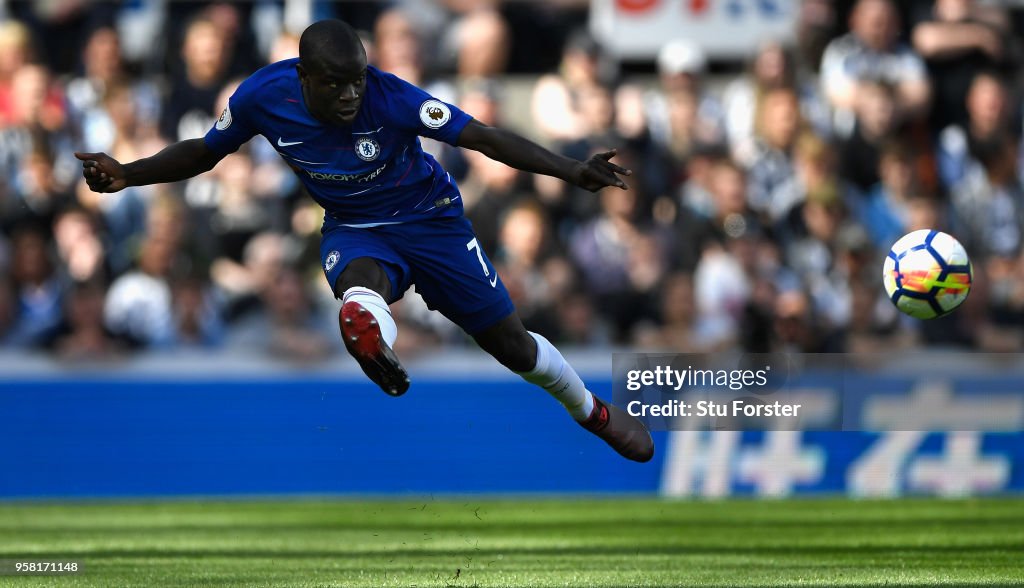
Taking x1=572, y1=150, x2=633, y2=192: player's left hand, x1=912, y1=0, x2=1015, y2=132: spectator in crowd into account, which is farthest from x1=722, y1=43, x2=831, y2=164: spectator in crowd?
x1=572, y1=150, x2=633, y2=192: player's left hand

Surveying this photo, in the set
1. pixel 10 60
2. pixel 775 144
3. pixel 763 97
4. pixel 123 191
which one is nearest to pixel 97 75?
pixel 10 60

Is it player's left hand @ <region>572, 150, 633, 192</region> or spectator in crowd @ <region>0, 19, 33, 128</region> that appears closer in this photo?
player's left hand @ <region>572, 150, 633, 192</region>

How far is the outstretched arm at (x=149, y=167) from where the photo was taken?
26.6ft

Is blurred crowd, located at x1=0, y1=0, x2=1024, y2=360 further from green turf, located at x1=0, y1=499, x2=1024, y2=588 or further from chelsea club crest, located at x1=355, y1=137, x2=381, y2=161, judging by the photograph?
chelsea club crest, located at x1=355, y1=137, x2=381, y2=161

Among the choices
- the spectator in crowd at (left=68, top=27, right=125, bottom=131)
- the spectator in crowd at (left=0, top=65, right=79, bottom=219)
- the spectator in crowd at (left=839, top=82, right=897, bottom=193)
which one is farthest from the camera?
the spectator in crowd at (left=839, top=82, right=897, bottom=193)

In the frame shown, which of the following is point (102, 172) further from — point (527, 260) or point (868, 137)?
point (868, 137)

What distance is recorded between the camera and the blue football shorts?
831 centimetres

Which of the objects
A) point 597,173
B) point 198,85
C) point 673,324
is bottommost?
point 597,173

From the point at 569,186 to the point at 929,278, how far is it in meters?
5.90

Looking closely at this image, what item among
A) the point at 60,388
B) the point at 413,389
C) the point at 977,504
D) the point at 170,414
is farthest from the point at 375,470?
the point at 977,504

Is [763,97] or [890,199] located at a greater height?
[763,97]

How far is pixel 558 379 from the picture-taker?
900 cm

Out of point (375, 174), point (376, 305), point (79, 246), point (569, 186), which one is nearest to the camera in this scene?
point (376, 305)

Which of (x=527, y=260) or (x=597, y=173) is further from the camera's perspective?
(x=527, y=260)
